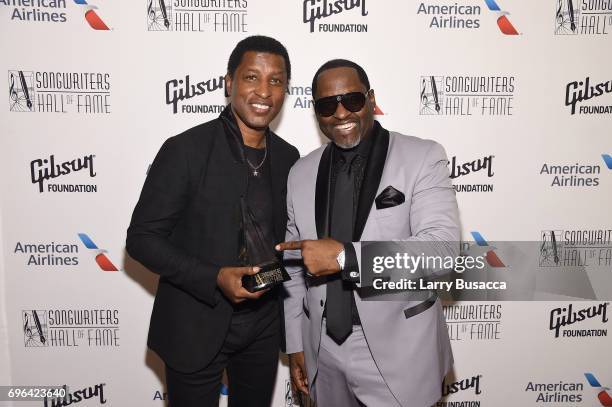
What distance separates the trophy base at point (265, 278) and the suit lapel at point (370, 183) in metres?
0.30

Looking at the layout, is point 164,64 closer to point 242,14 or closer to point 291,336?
point 242,14

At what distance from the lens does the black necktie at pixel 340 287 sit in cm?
151

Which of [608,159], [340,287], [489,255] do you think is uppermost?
[608,159]

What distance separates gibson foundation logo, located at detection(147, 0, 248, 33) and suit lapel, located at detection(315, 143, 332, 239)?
1226 millimetres

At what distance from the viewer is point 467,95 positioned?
8.25 ft

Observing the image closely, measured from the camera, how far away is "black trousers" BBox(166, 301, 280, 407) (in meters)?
1.68

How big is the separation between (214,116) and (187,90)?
8.6 inches

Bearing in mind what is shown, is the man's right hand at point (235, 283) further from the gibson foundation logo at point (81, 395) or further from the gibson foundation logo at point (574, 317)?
the gibson foundation logo at point (574, 317)

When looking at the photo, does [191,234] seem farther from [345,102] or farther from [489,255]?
[489,255]

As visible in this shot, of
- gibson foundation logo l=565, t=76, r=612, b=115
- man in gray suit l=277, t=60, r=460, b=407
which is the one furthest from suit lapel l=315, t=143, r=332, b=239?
gibson foundation logo l=565, t=76, r=612, b=115

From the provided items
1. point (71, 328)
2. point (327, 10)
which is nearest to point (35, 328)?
point (71, 328)

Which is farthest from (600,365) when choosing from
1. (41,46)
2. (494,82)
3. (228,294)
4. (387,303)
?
(41,46)

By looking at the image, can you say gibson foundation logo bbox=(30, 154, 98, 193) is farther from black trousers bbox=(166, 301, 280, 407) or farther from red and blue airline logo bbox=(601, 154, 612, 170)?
red and blue airline logo bbox=(601, 154, 612, 170)

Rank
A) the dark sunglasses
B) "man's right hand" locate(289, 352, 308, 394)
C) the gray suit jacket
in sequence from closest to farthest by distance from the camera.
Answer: the gray suit jacket < the dark sunglasses < "man's right hand" locate(289, 352, 308, 394)
